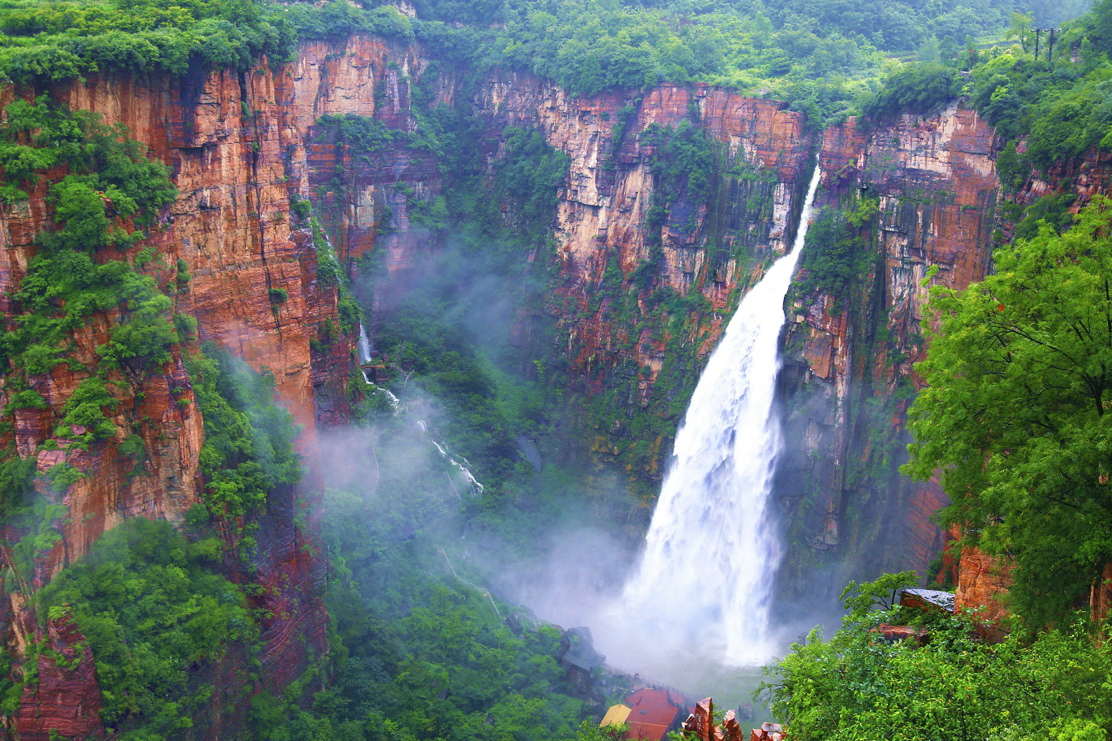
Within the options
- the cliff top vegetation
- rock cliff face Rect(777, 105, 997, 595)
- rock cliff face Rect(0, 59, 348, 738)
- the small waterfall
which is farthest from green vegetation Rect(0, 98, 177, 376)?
rock cliff face Rect(777, 105, 997, 595)

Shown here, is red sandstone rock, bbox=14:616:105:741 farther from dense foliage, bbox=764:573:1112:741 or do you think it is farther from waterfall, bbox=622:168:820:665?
waterfall, bbox=622:168:820:665

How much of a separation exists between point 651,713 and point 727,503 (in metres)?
10.6

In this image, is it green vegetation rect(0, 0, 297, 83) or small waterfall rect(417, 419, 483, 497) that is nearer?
green vegetation rect(0, 0, 297, 83)

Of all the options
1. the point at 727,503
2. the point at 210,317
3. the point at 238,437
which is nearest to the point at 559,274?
the point at 727,503

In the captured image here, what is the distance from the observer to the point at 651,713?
29859mm

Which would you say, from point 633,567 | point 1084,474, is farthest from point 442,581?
point 1084,474

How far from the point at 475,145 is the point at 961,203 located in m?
28.2

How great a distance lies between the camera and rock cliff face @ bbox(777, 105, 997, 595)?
31.5m

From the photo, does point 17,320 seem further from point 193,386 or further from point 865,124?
point 865,124

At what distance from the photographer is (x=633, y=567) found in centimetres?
4062

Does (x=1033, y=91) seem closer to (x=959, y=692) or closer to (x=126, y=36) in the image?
(x=959, y=692)

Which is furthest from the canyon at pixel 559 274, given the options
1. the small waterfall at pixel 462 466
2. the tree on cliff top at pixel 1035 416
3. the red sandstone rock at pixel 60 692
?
the small waterfall at pixel 462 466

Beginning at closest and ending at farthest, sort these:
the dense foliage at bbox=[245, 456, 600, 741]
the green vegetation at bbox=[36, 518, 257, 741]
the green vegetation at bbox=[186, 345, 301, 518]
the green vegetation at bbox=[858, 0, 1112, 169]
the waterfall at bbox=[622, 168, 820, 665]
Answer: the green vegetation at bbox=[36, 518, 257, 741], the green vegetation at bbox=[186, 345, 301, 518], the green vegetation at bbox=[858, 0, 1112, 169], the dense foliage at bbox=[245, 456, 600, 741], the waterfall at bbox=[622, 168, 820, 665]

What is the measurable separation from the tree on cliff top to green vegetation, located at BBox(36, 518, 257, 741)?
16.4 meters
